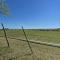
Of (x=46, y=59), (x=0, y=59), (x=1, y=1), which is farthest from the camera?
(x=1, y=1)

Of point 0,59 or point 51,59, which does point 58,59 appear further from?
point 0,59

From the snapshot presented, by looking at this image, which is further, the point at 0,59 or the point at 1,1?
the point at 1,1

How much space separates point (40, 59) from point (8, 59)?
2277mm

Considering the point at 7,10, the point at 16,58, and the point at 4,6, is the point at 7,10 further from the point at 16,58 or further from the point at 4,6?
the point at 16,58

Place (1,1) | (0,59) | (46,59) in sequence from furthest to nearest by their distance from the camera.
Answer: (1,1) < (0,59) < (46,59)

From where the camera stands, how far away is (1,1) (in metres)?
16.9

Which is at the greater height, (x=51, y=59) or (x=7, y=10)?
(x=7, y=10)

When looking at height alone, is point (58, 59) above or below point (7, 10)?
below

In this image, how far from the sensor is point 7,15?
57.2 feet

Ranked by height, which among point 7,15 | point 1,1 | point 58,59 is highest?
point 1,1

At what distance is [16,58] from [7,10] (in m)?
6.42

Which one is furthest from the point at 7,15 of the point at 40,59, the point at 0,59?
the point at 40,59

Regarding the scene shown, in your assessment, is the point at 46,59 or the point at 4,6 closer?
the point at 46,59

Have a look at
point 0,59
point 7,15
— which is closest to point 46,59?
point 0,59
